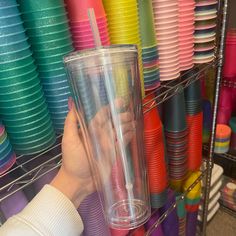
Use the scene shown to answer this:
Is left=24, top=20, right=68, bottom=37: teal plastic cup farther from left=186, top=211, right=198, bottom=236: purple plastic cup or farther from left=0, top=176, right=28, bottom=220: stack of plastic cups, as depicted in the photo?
left=186, top=211, right=198, bottom=236: purple plastic cup

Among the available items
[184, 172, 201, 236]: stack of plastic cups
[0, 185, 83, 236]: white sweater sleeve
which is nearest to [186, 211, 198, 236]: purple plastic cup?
[184, 172, 201, 236]: stack of plastic cups

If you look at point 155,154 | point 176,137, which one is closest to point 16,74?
point 155,154

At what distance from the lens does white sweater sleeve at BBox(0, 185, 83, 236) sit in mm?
414

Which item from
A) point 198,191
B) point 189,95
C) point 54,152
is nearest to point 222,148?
point 198,191

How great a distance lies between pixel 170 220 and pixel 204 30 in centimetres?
69

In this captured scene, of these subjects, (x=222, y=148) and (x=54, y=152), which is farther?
(x=222, y=148)

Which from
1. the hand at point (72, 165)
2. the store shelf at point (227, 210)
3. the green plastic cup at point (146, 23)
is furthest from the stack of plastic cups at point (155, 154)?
the store shelf at point (227, 210)

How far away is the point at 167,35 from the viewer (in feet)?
2.23

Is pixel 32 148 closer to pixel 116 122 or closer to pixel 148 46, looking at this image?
pixel 116 122

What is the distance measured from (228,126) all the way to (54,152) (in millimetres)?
1017

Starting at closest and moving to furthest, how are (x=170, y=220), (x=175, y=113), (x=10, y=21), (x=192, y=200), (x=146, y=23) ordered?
(x=10, y=21) → (x=146, y=23) → (x=175, y=113) → (x=170, y=220) → (x=192, y=200)

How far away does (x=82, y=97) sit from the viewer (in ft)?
1.40

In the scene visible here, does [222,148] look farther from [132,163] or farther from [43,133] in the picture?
[43,133]

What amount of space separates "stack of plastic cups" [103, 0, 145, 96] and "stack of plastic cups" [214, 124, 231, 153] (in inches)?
34.7
